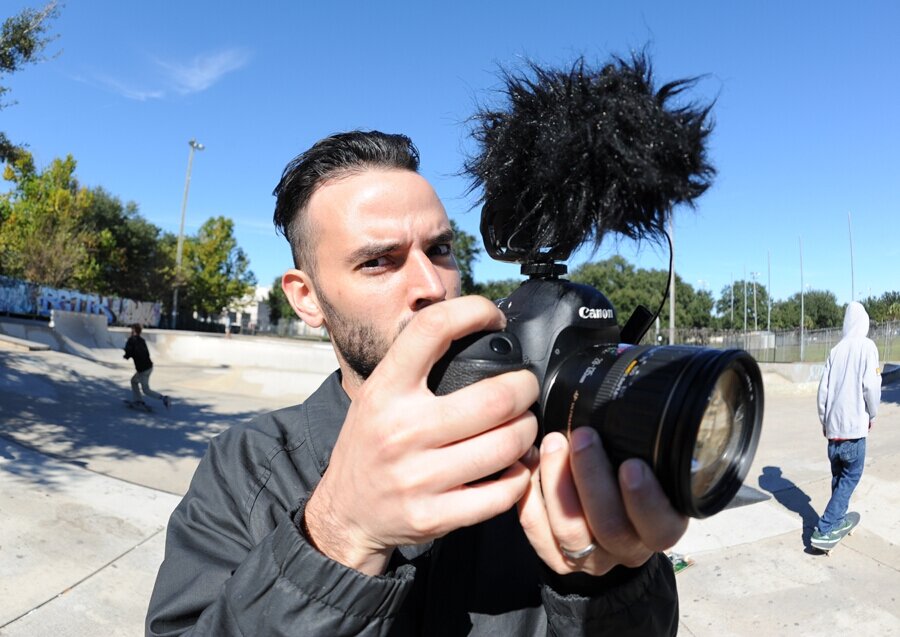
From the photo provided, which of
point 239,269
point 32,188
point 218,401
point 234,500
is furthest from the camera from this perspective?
point 239,269

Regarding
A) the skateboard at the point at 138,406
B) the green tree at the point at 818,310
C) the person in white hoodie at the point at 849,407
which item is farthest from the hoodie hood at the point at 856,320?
the green tree at the point at 818,310

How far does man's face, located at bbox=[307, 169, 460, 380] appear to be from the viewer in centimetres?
142

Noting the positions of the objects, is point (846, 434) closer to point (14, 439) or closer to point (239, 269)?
point (14, 439)

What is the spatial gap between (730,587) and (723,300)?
162ft

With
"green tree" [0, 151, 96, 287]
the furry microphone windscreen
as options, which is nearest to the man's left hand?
the furry microphone windscreen

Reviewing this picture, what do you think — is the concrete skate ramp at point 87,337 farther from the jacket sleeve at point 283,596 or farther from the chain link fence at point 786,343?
the chain link fence at point 786,343

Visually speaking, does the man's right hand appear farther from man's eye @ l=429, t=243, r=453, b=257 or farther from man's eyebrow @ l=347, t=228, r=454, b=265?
man's eye @ l=429, t=243, r=453, b=257

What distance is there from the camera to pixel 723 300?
160 ft

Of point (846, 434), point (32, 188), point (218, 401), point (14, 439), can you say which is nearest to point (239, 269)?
point (32, 188)

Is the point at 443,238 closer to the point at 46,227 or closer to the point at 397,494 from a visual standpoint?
the point at 397,494

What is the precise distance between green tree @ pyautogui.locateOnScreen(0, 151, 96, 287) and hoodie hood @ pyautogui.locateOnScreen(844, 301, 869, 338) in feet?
100

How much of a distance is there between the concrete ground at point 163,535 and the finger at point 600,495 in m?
0.30

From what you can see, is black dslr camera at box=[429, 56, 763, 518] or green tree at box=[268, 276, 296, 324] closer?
black dslr camera at box=[429, 56, 763, 518]

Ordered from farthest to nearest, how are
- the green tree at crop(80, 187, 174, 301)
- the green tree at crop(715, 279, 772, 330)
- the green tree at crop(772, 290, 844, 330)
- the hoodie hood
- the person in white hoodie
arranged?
1. the green tree at crop(715, 279, 772, 330)
2. the green tree at crop(772, 290, 844, 330)
3. the green tree at crop(80, 187, 174, 301)
4. the hoodie hood
5. the person in white hoodie
